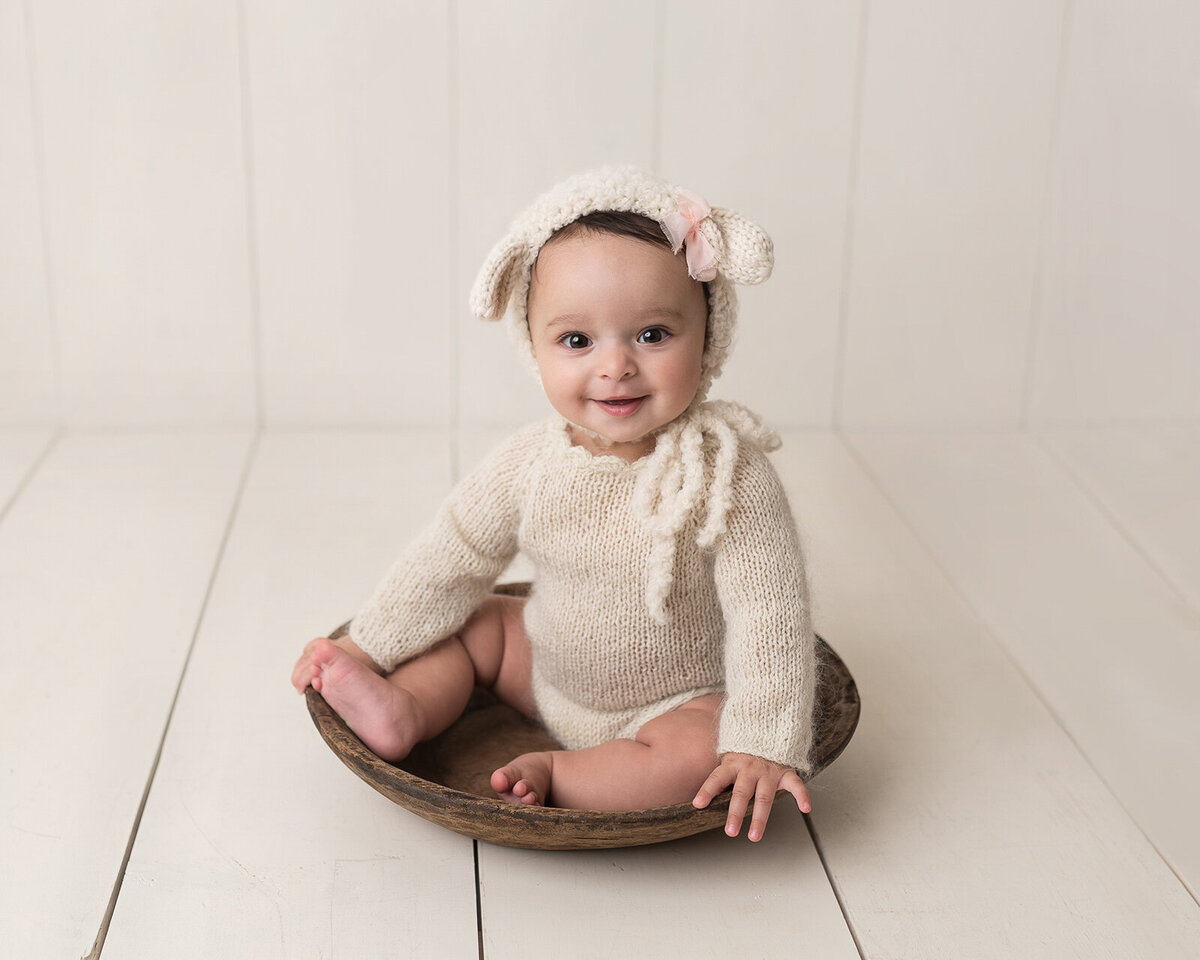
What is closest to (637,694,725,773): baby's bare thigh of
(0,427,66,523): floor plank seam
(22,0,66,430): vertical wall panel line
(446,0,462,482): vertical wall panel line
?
(446,0,462,482): vertical wall panel line

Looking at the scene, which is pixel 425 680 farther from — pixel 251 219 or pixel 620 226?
pixel 251 219

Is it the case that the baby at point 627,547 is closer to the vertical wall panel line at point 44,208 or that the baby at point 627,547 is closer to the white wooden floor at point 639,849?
the white wooden floor at point 639,849

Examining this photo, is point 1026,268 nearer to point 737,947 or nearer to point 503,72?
point 503,72

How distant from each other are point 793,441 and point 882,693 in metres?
0.74

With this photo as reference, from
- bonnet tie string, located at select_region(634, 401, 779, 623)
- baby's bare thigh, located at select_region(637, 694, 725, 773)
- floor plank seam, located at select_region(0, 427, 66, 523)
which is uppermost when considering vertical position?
bonnet tie string, located at select_region(634, 401, 779, 623)

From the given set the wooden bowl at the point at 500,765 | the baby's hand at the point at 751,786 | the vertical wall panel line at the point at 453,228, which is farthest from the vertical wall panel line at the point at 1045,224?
the baby's hand at the point at 751,786

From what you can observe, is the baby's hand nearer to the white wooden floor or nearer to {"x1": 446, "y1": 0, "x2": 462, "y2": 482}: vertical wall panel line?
the white wooden floor

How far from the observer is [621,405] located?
1.00 meters

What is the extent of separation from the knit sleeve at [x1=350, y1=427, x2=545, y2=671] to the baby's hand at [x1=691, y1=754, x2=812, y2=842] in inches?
10.6

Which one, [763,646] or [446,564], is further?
[446,564]

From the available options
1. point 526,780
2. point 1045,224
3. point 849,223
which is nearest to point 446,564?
point 526,780

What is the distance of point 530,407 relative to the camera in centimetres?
199

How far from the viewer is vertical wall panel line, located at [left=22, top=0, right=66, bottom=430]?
1.78m

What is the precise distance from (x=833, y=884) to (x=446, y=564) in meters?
0.39
